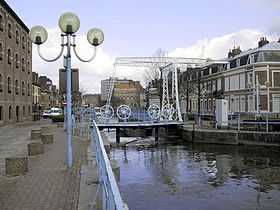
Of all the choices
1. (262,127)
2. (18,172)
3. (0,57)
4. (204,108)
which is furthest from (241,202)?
(204,108)

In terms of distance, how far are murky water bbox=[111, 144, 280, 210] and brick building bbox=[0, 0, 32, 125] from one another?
14.1 m

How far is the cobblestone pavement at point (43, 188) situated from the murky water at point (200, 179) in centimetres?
251

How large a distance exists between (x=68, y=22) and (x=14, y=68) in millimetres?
29619

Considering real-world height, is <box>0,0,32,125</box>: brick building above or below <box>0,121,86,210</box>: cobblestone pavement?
above

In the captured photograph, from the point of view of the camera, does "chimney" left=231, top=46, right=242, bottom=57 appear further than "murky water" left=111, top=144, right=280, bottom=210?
Yes

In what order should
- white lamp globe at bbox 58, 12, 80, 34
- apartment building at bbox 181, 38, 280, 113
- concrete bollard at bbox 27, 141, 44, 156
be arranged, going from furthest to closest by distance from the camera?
apartment building at bbox 181, 38, 280, 113 < concrete bollard at bbox 27, 141, 44, 156 < white lamp globe at bbox 58, 12, 80, 34

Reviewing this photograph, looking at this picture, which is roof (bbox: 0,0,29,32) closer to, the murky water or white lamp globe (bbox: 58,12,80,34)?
the murky water

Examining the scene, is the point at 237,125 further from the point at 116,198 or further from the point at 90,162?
the point at 116,198

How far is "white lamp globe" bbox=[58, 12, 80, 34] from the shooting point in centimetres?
977

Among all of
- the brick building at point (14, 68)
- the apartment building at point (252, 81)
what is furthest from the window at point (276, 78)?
the brick building at point (14, 68)

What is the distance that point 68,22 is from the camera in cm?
980

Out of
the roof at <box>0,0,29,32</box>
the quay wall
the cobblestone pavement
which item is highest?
the roof at <box>0,0,29,32</box>

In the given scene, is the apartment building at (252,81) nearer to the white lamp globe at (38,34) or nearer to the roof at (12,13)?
the roof at (12,13)

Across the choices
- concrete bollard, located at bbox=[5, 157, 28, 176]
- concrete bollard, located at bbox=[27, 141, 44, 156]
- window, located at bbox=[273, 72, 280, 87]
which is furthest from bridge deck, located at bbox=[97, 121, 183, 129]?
concrete bollard, located at bbox=[5, 157, 28, 176]
